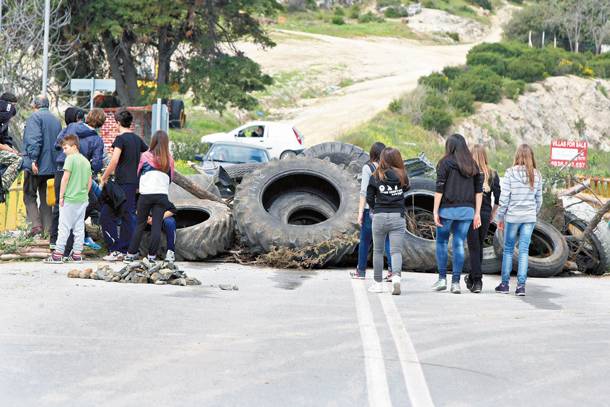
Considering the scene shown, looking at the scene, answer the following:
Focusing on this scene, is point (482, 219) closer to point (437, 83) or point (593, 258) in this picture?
point (593, 258)

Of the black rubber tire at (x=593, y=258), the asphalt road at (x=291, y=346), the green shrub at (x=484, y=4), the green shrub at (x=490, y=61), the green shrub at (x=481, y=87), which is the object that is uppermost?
the green shrub at (x=484, y=4)

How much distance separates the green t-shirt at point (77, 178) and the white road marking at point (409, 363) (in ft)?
15.6

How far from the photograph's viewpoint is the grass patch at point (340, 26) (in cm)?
10381

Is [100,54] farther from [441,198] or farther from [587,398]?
[587,398]

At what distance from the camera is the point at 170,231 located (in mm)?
13812

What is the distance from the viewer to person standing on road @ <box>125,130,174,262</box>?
13359 mm

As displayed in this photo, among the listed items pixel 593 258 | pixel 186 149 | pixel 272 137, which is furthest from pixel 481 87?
pixel 593 258

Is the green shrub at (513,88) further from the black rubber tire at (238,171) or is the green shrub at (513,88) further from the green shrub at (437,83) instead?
the black rubber tire at (238,171)

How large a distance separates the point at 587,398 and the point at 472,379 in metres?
0.80

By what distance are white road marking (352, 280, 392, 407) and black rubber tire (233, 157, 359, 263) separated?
3382 mm

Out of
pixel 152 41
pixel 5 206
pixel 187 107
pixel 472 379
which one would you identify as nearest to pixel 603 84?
pixel 187 107

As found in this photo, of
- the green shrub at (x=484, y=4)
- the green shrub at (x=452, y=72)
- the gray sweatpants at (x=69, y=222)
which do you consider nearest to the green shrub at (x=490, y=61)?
the green shrub at (x=452, y=72)

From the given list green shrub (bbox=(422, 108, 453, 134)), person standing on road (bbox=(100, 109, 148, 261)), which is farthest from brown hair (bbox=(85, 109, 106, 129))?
green shrub (bbox=(422, 108, 453, 134))

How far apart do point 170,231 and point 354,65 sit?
7340cm
